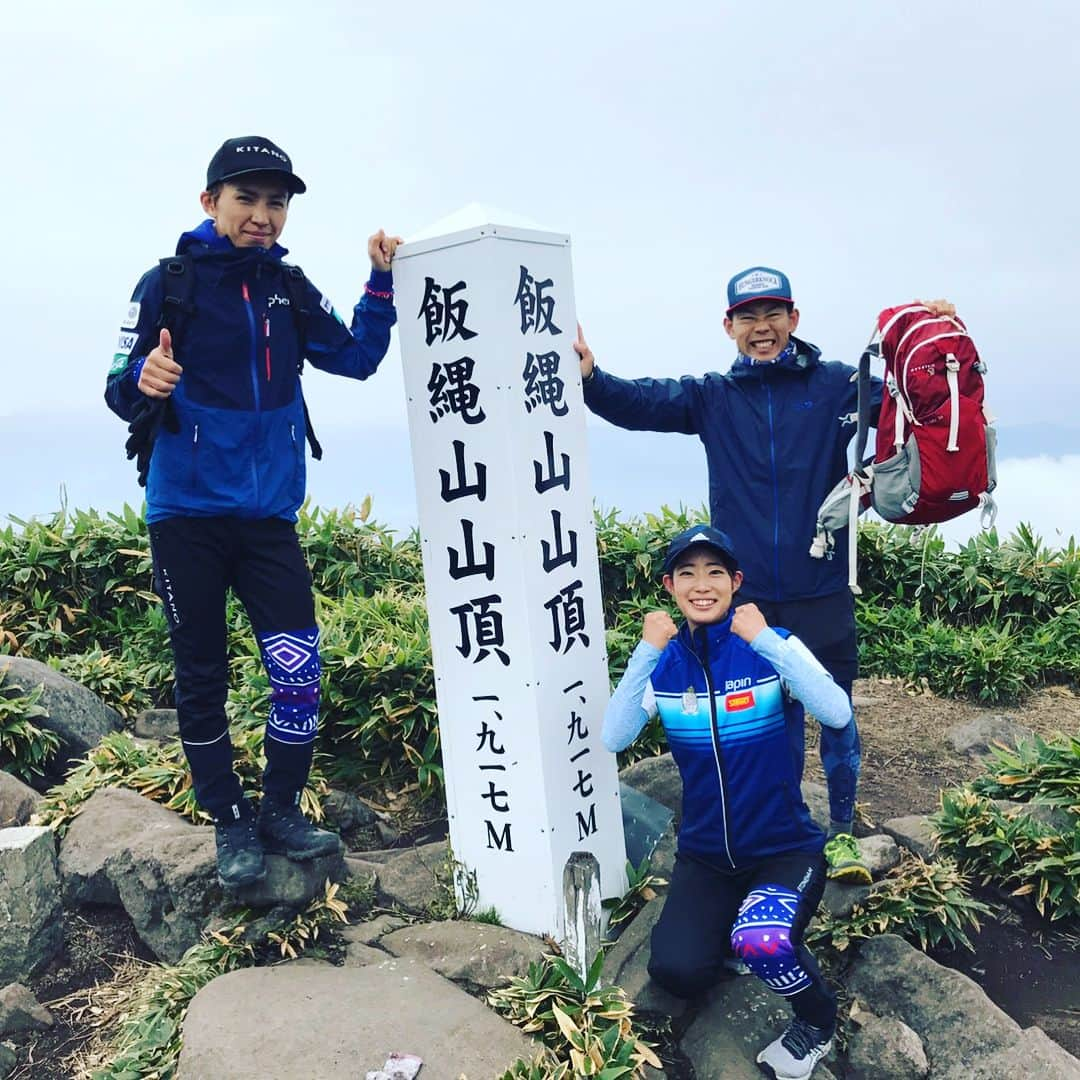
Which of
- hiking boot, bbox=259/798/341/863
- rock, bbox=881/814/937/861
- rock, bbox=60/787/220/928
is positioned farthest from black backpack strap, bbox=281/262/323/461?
rock, bbox=881/814/937/861

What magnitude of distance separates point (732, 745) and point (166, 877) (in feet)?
8.09

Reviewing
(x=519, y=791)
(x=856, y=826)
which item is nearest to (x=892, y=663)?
(x=856, y=826)

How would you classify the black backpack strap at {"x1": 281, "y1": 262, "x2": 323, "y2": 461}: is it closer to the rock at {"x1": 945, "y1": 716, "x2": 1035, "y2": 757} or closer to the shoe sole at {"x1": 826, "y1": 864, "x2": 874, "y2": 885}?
the shoe sole at {"x1": 826, "y1": 864, "x2": 874, "y2": 885}

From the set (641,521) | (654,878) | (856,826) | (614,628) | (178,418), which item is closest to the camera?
(178,418)

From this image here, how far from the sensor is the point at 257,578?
14.2ft

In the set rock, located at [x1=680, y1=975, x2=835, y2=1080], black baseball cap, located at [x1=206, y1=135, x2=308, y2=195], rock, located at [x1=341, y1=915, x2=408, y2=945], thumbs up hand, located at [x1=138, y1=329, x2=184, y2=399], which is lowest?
rock, located at [x1=680, y1=975, x2=835, y2=1080]

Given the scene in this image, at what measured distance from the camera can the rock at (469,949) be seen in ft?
13.9

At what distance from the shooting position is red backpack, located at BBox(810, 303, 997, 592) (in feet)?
14.6

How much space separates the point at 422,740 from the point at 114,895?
5.53ft

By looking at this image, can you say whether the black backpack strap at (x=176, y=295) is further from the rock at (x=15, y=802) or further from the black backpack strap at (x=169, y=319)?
the rock at (x=15, y=802)

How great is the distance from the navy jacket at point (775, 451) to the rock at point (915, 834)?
4.87 feet

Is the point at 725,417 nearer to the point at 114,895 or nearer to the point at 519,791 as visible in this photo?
the point at 519,791

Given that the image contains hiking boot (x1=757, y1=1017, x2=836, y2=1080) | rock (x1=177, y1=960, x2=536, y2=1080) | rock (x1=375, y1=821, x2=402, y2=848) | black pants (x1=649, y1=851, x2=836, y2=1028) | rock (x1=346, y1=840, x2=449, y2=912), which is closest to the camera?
rock (x1=177, y1=960, x2=536, y2=1080)

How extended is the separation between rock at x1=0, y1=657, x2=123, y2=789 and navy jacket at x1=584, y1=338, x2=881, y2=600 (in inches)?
150
